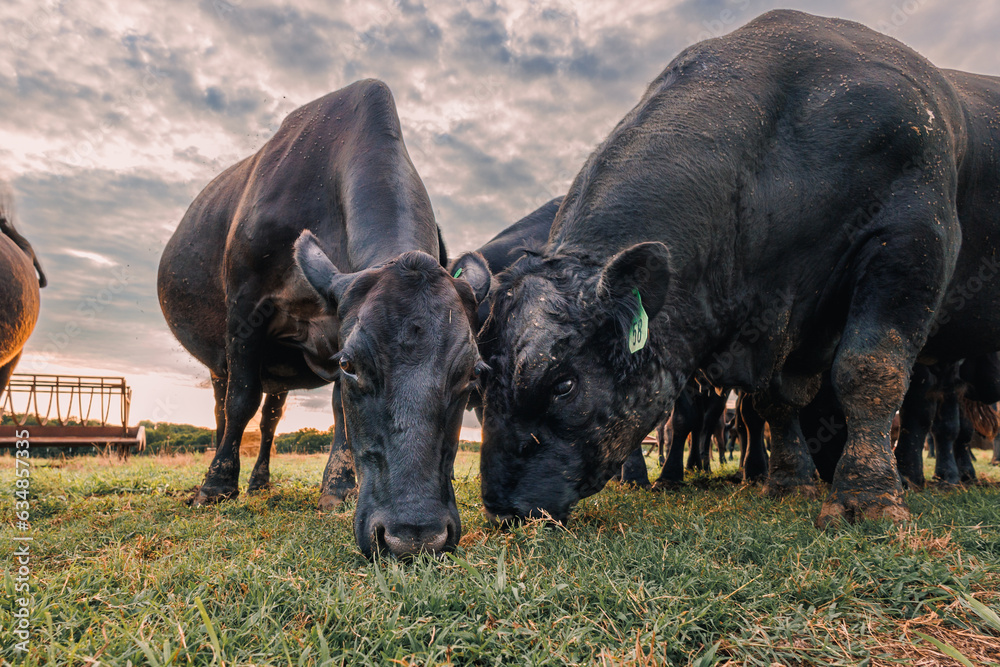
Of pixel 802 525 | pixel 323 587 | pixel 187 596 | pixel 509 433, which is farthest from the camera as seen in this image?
pixel 509 433

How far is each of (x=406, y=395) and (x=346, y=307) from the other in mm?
761

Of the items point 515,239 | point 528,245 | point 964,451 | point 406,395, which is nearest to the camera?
point 406,395

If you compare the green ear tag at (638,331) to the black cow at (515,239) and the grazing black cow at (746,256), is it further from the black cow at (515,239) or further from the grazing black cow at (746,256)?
the black cow at (515,239)

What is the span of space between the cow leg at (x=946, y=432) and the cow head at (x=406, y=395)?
7.40 meters

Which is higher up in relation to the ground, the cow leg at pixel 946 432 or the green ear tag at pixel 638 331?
the green ear tag at pixel 638 331

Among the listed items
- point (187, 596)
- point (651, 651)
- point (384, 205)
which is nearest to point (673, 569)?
point (651, 651)

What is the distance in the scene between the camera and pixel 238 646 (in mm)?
1651

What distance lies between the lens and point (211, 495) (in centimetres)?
504

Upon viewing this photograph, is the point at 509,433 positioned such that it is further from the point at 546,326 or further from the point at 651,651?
the point at 651,651

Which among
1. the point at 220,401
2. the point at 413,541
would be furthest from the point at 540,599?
the point at 220,401

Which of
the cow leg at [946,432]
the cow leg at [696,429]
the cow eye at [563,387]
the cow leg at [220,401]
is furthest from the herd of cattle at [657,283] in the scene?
the cow leg at [946,432]

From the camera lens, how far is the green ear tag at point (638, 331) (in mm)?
3229

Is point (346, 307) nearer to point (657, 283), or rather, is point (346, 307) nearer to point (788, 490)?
point (657, 283)

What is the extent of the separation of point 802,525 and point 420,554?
6.44ft
